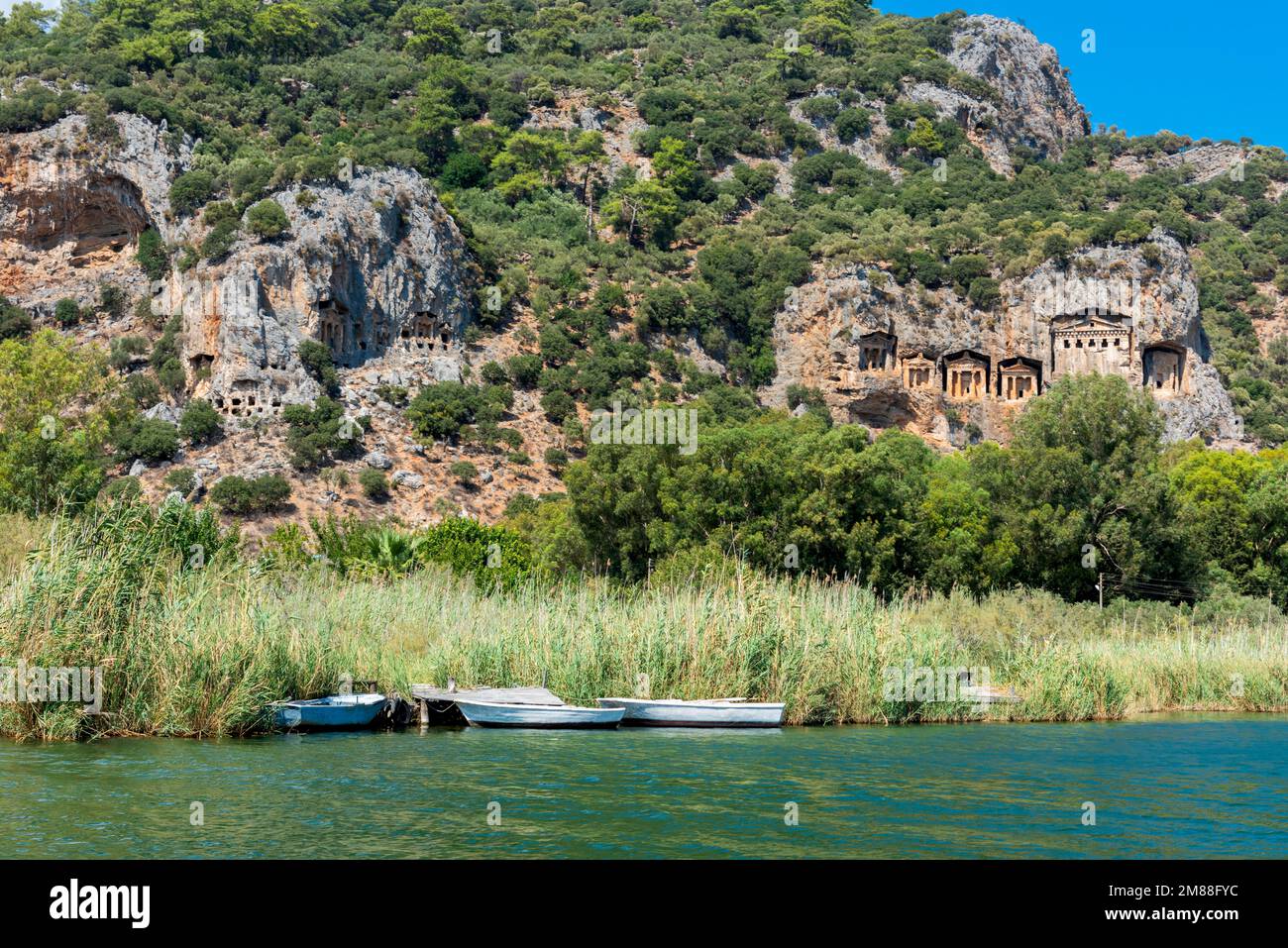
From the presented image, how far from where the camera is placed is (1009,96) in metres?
126

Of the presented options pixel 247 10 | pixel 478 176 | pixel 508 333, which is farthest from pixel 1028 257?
pixel 247 10

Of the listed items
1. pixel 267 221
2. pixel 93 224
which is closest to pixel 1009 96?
pixel 267 221

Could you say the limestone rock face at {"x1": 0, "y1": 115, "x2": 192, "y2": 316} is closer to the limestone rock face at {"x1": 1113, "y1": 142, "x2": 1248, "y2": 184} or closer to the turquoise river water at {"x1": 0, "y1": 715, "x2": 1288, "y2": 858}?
the turquoise river water at {"x1": 0, "y1": 715, "x2": 1288, "y2": 858}

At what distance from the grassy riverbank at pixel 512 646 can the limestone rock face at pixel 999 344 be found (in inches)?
1925

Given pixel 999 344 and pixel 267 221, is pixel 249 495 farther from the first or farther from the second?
pixel 999 344

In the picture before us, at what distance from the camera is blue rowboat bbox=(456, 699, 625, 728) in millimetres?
22266

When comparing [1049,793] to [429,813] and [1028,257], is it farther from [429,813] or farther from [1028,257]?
[1028,257]

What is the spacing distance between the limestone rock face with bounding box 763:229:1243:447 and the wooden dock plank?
2287 inches

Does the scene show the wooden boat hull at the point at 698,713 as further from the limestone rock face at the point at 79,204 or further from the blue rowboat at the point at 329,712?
the limestone rock face at the point at 79,204

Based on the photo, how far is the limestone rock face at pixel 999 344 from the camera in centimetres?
7962

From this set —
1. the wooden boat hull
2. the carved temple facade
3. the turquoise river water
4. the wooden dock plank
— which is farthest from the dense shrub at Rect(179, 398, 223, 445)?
the wooden boat hull

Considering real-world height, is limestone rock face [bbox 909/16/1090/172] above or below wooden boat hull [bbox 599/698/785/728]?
above

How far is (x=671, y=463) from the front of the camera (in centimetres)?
3931

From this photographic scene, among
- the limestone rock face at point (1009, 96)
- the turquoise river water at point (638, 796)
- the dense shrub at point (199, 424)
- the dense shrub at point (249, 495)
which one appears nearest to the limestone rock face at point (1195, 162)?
the limestone rock face at point (1009, 96)
